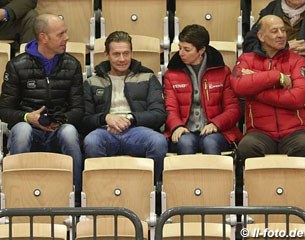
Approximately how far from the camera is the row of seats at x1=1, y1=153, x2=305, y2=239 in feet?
19.0

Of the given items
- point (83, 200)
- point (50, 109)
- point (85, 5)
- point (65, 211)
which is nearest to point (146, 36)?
point (85, 5)

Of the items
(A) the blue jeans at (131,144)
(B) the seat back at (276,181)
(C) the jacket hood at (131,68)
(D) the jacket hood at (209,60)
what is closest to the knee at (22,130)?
(A) the blue jeans at (131,144)

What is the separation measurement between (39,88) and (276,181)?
1636 mm

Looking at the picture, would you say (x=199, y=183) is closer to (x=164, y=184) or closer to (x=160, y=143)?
(x=164, y=184)

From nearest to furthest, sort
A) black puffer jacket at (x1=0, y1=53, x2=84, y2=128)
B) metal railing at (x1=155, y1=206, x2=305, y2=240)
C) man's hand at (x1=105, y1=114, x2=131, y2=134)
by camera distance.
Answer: metal railing at (x1=155, y1=206, x2=305, y2=240) < man's hand at (x1=105, y1=114, x2=131, y2=134) < black puffer jacket at (x1=0, y1=53, x2=84, y2=128)

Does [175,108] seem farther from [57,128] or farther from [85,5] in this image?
[85,5]

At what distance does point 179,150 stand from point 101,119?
1.71 ft

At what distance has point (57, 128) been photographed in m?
6.38

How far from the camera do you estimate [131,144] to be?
249 inches

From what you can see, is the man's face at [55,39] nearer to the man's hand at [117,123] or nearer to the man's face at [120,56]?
the man's face at [120,56]

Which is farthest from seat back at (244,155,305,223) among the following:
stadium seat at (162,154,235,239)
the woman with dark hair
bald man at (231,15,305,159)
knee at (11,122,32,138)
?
knee at (11,122,32,138)

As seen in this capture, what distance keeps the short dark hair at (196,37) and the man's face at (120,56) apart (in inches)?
14.1

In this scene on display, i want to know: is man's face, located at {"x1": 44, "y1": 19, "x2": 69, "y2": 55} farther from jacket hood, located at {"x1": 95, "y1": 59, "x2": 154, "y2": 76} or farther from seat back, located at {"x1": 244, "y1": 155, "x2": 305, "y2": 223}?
seat back, located at {"x1": 244, "y1": 155, "x2": 305, "y2": 223}

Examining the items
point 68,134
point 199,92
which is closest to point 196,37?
point 199,92
